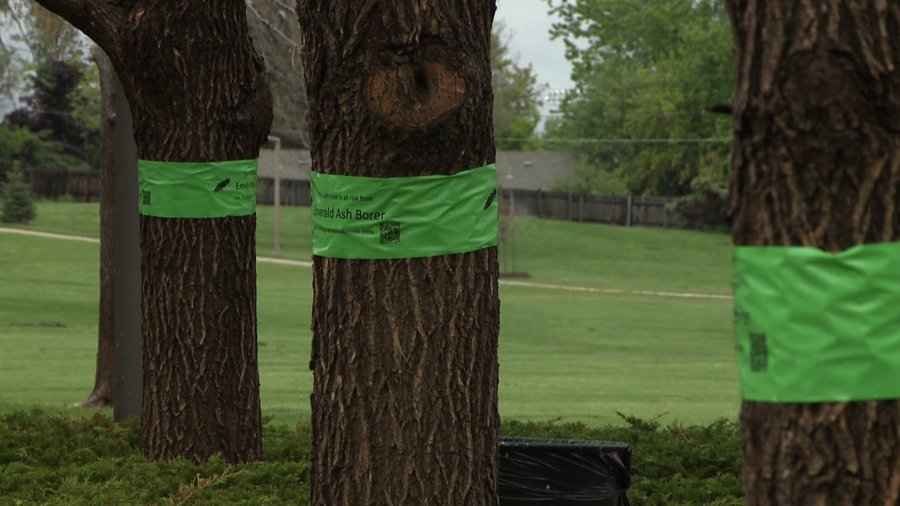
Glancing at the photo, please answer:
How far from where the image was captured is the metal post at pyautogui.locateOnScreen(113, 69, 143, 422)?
9.30 meters

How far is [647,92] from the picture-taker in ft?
254

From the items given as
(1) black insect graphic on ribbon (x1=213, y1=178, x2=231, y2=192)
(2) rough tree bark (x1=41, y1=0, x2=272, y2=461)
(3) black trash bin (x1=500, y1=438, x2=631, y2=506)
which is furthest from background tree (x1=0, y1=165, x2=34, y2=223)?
(3) black trash bin (x1=500, y1=438, x2=631, y2=506)

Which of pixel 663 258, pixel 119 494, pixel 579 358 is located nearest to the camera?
pixel 119 494

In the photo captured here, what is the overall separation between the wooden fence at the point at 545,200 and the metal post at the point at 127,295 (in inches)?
2551

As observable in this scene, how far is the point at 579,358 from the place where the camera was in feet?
79.2

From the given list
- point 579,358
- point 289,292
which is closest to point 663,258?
point 289,292

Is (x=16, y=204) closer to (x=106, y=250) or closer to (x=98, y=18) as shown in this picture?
(x=106, y=250)

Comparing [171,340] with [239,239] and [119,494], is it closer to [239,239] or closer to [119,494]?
[239,239]

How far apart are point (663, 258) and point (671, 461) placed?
5512 centimetres

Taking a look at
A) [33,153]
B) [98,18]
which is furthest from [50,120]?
[98,18]

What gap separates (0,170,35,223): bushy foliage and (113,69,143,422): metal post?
1958 inches

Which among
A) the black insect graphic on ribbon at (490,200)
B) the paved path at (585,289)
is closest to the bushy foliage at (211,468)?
the black insect graphic on ribbon at (490,200)

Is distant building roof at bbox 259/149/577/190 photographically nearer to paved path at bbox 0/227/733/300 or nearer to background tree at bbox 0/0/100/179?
background tree at bbox 0/0/100/179

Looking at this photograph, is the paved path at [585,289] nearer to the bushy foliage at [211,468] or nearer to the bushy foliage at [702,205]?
the bushy foliage at [702,205]
